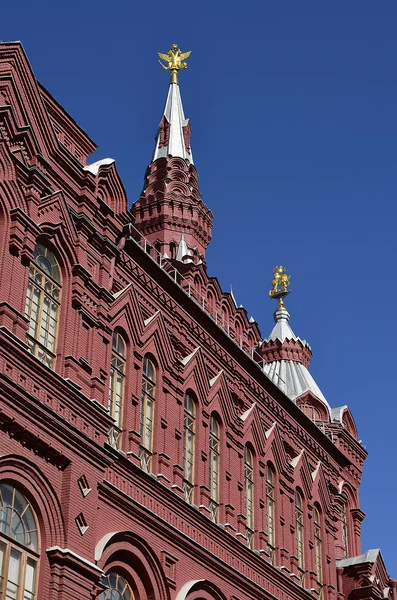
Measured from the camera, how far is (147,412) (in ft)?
91.5

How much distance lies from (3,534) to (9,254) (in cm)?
575

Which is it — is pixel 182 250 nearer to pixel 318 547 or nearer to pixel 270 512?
pixel 318 547

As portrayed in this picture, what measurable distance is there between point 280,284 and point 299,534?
2127 cm

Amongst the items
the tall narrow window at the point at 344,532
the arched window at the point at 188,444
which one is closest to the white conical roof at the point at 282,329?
the tall narrow window at the point at 344,532

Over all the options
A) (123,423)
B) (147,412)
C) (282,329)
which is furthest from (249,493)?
(282,329)

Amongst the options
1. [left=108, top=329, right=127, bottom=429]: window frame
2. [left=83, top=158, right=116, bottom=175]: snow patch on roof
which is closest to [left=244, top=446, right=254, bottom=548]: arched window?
[left=108, top=329, right=127, bottom=429]: window frame

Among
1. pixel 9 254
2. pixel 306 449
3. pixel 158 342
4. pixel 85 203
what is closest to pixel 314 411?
pixel 306 449

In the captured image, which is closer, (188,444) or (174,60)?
(188,444)

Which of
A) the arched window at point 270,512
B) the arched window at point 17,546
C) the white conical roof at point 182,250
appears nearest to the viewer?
the arched window at point 17,546

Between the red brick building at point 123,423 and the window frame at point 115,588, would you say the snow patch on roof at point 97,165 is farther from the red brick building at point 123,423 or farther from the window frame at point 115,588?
the window frame at point 115,588

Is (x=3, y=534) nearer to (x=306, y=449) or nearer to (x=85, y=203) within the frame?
(x=85, y=203)

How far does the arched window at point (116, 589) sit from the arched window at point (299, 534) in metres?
10.2

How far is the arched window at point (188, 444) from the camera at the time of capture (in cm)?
2855

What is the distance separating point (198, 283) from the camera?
36.5 m
